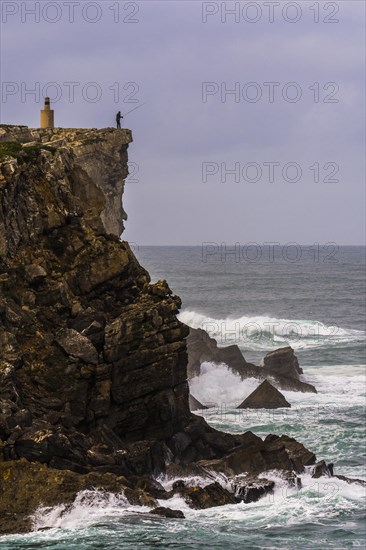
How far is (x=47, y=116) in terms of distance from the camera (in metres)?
67.9

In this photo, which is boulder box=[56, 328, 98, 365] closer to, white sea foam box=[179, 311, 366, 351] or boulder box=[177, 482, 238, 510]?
boulder box=[177, 482, 238, 510]

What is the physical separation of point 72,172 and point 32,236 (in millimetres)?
4618

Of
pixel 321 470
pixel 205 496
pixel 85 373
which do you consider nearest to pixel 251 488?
pixel 205 496

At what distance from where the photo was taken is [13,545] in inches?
1516

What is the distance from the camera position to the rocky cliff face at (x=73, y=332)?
44.2 m

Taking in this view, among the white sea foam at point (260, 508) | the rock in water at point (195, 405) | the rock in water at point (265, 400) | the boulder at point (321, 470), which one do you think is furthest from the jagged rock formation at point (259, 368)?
the white sea foam at point (260, 508)

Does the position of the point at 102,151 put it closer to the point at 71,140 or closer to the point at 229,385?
the point at 71,140

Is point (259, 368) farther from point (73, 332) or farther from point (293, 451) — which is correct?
point (73, 332)

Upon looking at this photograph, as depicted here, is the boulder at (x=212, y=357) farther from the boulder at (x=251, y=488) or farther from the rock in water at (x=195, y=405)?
the boulder at (x=251, y=488)


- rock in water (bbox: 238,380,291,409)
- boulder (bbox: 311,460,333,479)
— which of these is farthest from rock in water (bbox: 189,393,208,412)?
boulder (bbox: 311,460,333,479)

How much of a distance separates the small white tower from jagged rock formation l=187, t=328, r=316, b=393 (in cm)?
2030

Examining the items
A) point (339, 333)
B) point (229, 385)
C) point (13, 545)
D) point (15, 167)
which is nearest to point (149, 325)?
point (15, 167)

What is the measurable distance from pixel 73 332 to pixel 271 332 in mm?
72251

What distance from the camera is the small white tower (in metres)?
67.7
